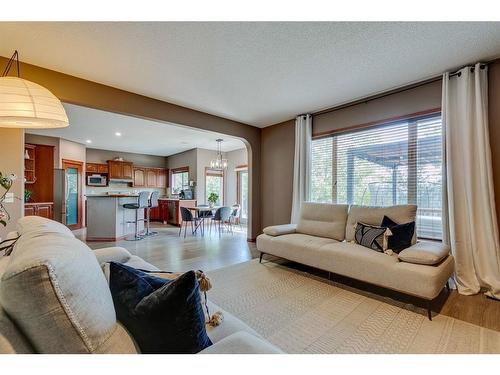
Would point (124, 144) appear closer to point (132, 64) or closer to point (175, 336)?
point (132, 64)

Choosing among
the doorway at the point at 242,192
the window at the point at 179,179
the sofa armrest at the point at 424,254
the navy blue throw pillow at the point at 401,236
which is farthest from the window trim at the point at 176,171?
the sofa armrest at the point at 424,254

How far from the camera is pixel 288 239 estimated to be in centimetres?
333

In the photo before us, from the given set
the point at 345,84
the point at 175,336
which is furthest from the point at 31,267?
the point at 345,84

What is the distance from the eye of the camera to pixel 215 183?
851 cm

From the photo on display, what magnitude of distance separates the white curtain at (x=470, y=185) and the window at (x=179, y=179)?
723 cm

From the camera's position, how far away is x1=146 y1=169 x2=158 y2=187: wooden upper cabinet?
895 centimetres

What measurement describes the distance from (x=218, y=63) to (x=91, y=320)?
2593 millimetres

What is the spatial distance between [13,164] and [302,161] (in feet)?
13.2

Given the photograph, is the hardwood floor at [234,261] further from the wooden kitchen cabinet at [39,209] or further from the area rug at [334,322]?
the wooden kitchen cabinet at [39,209]

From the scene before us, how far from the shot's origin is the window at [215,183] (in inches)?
323

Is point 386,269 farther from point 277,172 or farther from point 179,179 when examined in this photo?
point 179,179

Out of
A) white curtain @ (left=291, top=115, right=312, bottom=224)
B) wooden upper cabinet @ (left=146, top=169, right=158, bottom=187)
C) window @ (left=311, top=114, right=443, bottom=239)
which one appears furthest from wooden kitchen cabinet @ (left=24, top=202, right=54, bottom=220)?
window @ (left=311, top=114, right=443, bottom=239)

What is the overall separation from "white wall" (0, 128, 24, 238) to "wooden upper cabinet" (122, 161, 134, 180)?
230 inches

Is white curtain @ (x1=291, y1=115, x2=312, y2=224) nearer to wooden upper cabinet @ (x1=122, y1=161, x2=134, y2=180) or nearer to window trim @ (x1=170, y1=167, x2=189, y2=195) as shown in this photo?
window trim @ (x1=170, y1=167, x2=189, y2=195)
